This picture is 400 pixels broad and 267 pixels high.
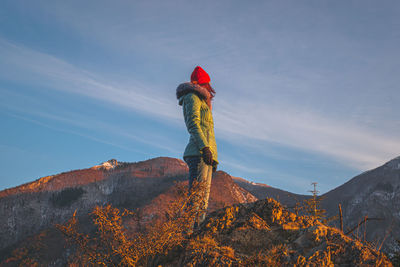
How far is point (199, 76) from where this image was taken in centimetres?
594

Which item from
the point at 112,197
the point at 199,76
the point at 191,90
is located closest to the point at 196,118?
the point at 191,90

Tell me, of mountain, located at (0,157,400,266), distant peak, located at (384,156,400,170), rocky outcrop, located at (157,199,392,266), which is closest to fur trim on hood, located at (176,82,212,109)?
rocky outcrop, located at (157,199,392,266)

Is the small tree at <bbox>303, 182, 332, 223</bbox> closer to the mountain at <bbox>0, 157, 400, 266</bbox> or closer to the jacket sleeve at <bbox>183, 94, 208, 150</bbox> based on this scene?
the jacket sleeve at <bbox>183, 94, 208, 150</bbox>

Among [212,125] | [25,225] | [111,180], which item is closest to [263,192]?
[111,180]

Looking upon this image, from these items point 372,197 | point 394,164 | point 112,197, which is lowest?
point 112,197

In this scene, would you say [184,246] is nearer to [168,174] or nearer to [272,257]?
[272,257]

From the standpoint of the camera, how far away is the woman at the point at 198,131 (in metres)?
5.04

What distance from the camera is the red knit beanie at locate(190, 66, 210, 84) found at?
5.92 metres

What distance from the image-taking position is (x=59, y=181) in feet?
63.0

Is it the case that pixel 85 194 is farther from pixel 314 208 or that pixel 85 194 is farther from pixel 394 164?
pixel 394 164

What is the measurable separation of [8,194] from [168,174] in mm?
9937

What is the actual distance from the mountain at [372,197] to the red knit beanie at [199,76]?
17779 mm

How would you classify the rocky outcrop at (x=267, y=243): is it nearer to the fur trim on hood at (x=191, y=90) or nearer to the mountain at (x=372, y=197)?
the fur trim on hood at (x=191, y=90)

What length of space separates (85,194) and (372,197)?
21.7m
